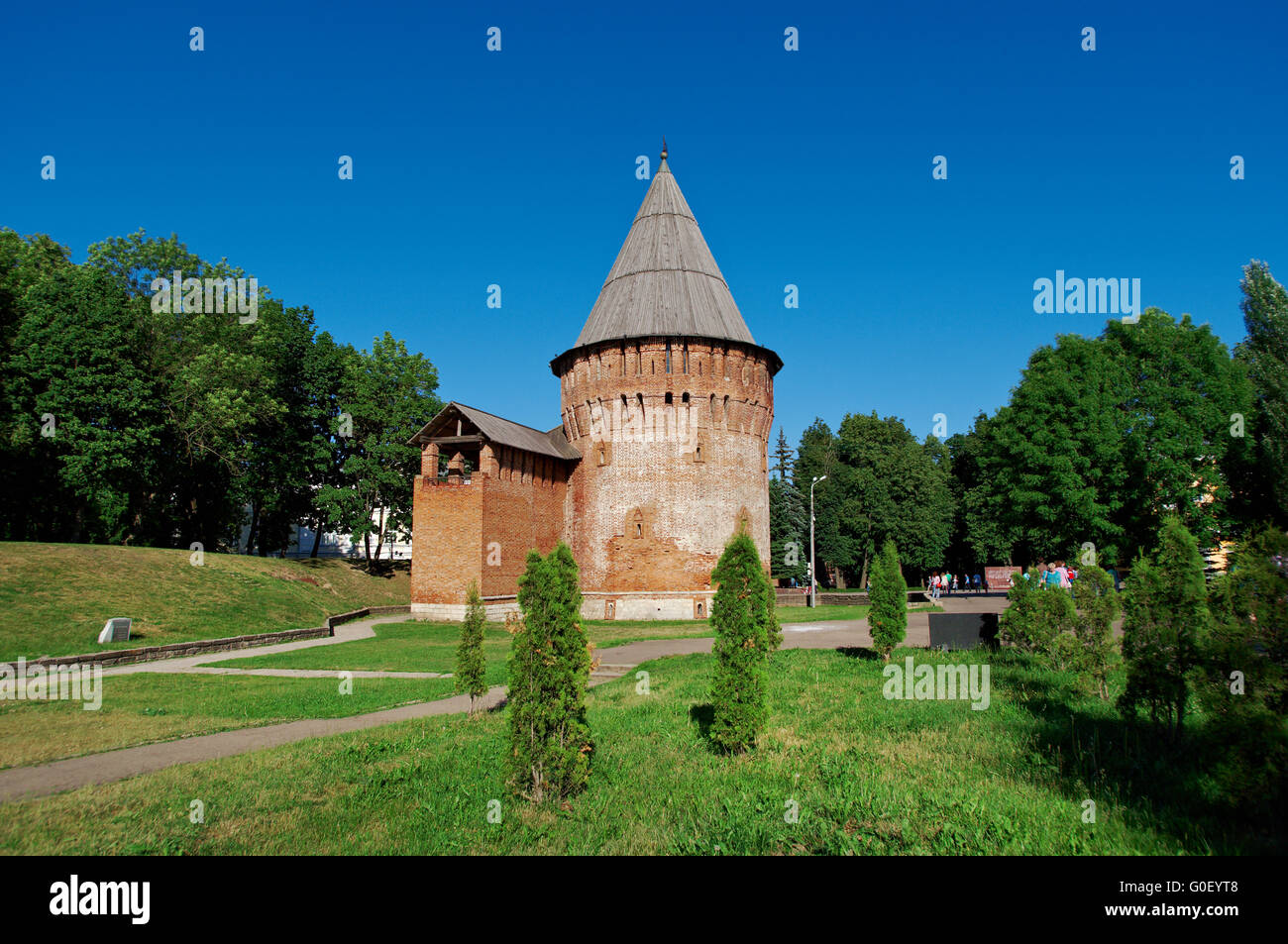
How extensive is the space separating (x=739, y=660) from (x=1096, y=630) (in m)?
6.38

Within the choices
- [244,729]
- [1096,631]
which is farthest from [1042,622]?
[244,729]

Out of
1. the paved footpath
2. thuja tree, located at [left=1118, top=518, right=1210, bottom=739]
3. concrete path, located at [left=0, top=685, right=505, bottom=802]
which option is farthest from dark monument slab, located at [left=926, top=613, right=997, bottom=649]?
concrete path, located at [left=0, top=685, right=505, bottom=802]

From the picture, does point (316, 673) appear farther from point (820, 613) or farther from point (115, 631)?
→ point (820, 613)

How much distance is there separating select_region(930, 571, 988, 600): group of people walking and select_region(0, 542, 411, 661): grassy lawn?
116 feet

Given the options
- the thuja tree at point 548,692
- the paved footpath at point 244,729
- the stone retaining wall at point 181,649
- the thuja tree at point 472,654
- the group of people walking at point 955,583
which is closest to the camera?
the thuja tree at point 548,692

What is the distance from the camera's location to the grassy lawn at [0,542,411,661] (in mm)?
18359

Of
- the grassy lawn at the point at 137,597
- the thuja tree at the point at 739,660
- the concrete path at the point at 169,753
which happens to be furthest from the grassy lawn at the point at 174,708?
the thuja tree at the point at 739,660

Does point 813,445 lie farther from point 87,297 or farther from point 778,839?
point 778,839

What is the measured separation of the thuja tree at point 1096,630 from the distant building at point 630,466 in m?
21.3

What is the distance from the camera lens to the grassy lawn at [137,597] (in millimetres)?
18359

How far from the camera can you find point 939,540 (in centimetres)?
5397

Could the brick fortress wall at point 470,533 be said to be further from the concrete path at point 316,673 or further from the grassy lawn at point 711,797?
the grassy lawn at point 711,797
